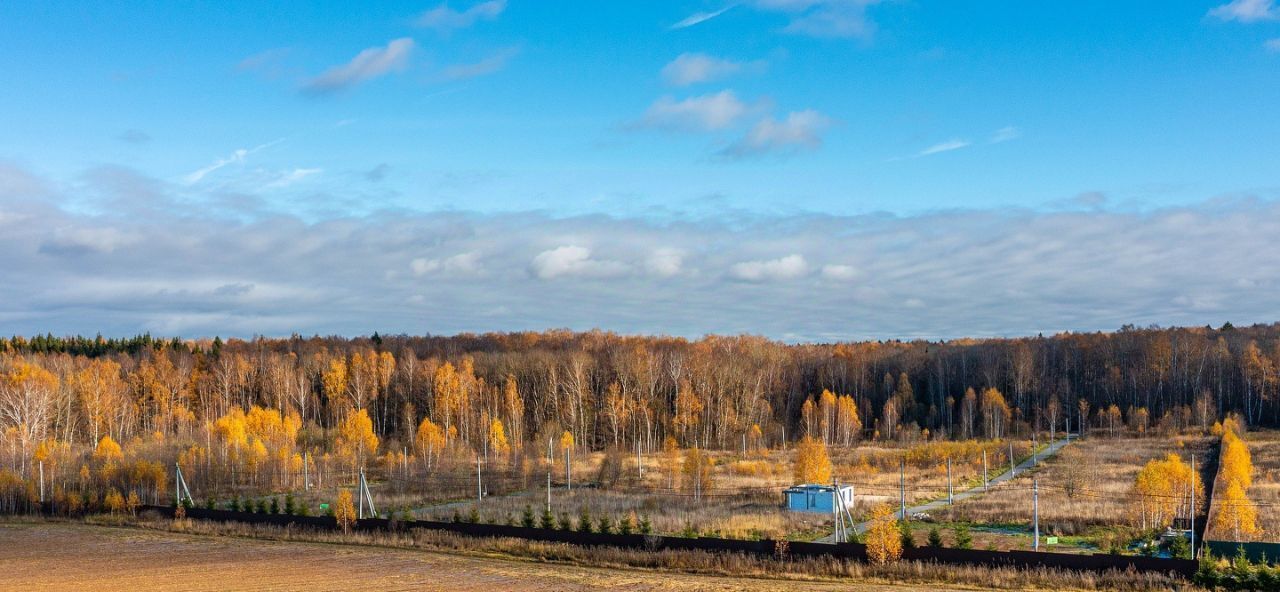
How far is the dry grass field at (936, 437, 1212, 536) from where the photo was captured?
34875 millimetres

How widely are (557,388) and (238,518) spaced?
51.7 metres

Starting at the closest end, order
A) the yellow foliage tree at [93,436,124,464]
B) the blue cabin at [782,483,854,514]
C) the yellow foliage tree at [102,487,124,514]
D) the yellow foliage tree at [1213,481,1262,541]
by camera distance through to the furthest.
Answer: the yellow foliage tree at [1213,481,1262,541]
the blue cabin at [782,483,854,514]
the yellow foliage tree at [102,487,124,514]
the yellow foliage tree at [93,436,124,464]

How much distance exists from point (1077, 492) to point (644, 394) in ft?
168

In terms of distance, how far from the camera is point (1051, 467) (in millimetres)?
56469

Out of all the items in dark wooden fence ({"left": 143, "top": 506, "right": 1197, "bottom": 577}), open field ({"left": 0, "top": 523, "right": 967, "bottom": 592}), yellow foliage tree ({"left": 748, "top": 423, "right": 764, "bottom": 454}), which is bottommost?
yellow foliage tree ({"left": 748, "top": 423, "right": 764, "bottom": 454})

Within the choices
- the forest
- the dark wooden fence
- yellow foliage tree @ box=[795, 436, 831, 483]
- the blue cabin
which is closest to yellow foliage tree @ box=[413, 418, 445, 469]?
the forest

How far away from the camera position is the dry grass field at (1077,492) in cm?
3488

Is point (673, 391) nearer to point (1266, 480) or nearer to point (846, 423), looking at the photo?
point (846, 423)

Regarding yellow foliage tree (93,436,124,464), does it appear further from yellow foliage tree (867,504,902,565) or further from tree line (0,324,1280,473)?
yellow foliage tree (867,504,902,565)

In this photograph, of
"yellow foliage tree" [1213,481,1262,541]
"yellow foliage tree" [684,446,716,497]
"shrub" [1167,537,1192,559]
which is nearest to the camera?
"shrub" [1167,537,1192,559]

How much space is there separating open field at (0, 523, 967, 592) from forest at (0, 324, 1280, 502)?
115ft

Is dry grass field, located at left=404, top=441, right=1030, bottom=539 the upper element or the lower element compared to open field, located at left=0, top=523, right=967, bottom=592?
lower

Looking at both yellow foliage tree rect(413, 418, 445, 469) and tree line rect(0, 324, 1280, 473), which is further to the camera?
tree line rect(0, 324, 1280, 473)

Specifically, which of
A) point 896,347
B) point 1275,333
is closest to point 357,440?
point 896,347
